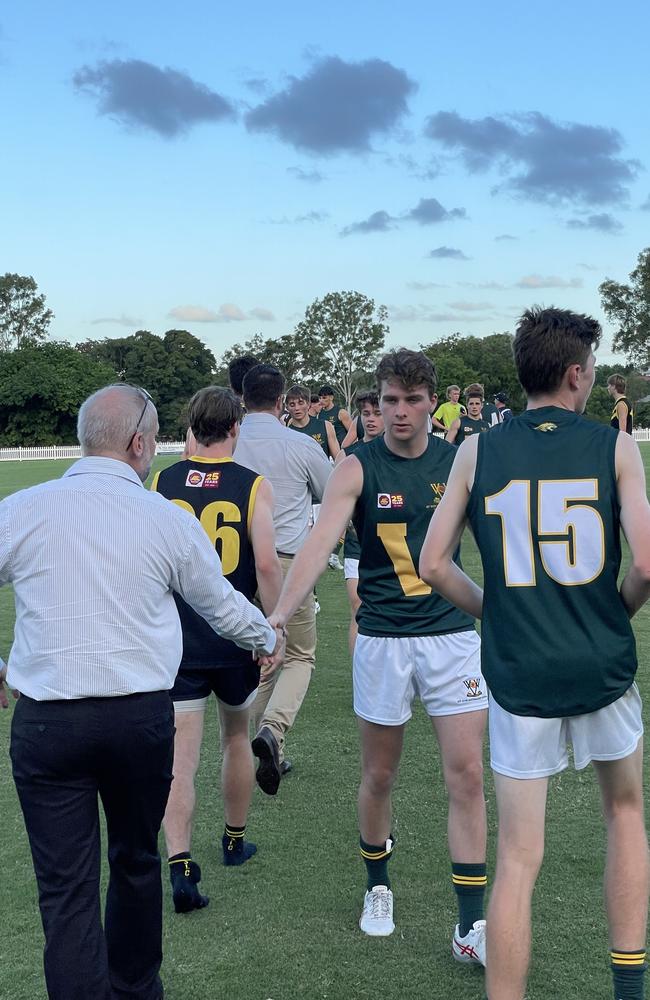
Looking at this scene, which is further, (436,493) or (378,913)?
(436,493)

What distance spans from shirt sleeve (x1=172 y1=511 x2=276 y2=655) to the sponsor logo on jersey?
91cm

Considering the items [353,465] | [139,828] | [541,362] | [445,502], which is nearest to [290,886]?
[139,828]

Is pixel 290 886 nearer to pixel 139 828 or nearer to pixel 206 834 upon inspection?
pixel 206 834

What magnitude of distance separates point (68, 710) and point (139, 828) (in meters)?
0.49

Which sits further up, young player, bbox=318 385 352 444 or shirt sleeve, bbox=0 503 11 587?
young player, bbox=318 385 352 444

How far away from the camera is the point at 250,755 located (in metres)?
4.85

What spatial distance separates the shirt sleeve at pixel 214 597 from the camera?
319 cm

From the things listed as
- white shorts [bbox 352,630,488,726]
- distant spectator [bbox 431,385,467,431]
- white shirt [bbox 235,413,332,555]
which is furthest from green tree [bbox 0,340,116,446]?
white shorts [bbox 352,630,488,726]

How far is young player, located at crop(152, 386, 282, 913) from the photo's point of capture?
4461 millimetres

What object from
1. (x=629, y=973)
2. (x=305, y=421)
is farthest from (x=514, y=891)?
(x=305, y=421)

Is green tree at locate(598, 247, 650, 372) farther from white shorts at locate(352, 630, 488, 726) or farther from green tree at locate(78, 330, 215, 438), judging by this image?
white shorts at locate(352, 630, 488, 726)

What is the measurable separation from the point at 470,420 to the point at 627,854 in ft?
48.6

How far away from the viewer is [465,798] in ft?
12.9

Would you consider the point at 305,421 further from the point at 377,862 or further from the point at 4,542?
the point at 4,542
